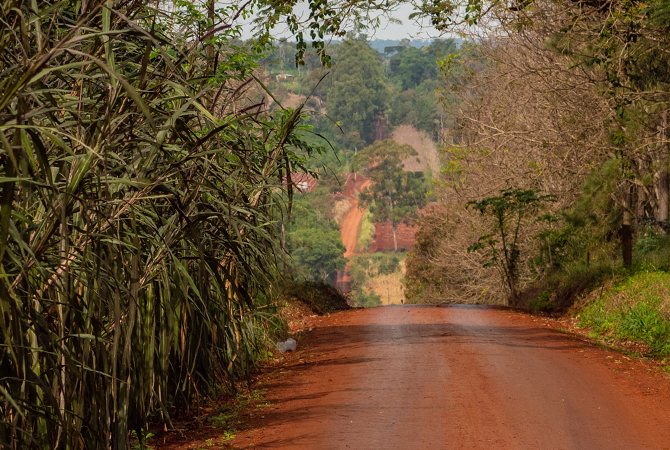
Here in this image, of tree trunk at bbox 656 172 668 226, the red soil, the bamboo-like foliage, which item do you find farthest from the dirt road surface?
tree trunk at bbox 656 172 668 226

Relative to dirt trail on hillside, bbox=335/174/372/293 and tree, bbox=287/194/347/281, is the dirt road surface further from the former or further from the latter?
dirt trail on hillside, bbox=335/174/372/293

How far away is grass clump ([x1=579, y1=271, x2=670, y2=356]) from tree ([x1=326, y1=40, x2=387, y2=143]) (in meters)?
77.5

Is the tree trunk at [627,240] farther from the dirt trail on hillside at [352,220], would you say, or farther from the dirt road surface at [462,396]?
the dirt trail on hillside at [352,220]

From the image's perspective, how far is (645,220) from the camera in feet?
49.8

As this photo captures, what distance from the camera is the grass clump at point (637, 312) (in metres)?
9.35

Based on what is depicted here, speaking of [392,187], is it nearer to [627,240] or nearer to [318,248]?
[318,248]

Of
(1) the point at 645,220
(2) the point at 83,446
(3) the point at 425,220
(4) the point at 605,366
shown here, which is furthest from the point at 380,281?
(2) the point at 83,446

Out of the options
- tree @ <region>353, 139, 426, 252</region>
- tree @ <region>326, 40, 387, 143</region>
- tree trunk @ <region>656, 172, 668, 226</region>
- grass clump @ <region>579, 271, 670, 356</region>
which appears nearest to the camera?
grass clump @ <region>579, 271, 670, 356</region>

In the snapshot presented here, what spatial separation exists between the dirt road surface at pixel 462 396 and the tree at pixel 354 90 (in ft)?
262

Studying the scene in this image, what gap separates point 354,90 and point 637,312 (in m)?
81.3

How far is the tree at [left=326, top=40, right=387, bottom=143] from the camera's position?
291 feet

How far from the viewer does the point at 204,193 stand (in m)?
5.13

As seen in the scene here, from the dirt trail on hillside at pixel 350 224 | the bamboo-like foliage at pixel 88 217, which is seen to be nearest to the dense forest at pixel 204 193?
the bamboo-like foliage at pixel 88 217

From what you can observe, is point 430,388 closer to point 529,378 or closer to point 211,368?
point 529,378
